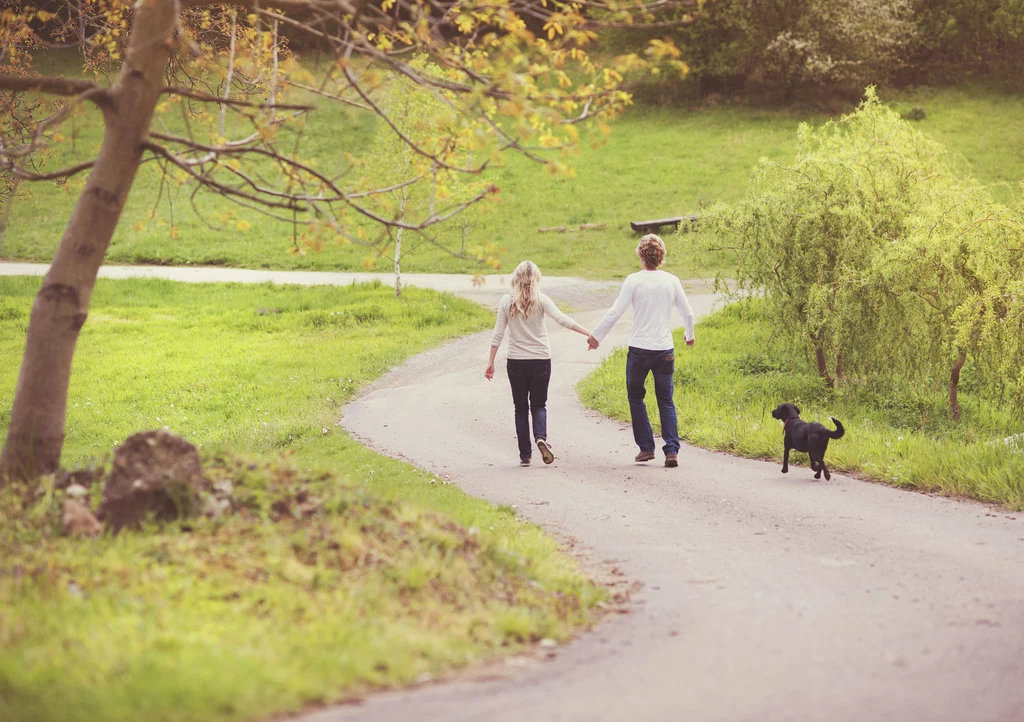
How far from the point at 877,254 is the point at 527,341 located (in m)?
6.46

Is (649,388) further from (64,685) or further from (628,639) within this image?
(64,685)

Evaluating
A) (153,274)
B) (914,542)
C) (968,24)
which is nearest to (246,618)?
(914,542)

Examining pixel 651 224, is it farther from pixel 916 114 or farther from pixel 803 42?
pixel 916 114

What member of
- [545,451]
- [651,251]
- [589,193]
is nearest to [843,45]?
[589,193]

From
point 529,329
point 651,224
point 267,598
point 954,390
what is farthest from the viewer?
point 651,224

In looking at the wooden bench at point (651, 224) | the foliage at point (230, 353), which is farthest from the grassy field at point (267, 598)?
the wooden bench at point (651, 224)

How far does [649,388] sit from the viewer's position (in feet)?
50.6

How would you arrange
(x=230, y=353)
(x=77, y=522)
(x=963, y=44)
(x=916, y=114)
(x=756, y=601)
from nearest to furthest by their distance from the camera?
(x=77, y=522)
(x=756, y=601)
(x=230, y=353)
(x=916, y=114)
(x=963, y=44)

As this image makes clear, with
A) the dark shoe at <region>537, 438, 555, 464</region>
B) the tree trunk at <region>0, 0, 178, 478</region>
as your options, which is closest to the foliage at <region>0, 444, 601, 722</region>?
the tree trunk at <region>0, 0, 178, 478</region>

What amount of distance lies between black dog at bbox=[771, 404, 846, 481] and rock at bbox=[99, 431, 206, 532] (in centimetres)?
625

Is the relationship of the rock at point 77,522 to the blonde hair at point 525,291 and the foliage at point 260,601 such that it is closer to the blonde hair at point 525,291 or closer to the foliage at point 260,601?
the foliage at point 260,601

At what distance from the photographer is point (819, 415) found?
1420 centimetres

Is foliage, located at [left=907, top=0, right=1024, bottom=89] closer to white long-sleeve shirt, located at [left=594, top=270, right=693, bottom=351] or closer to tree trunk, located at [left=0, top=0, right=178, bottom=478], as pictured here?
white long-sleeve shirt, located at [left=594, top=270, right=693, bottom=351]

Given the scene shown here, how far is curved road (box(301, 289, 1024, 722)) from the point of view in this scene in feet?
14.8
